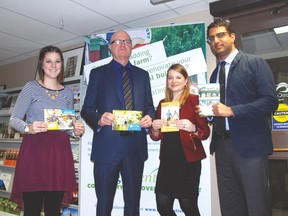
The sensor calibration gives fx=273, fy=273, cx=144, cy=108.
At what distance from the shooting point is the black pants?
2.02 metres

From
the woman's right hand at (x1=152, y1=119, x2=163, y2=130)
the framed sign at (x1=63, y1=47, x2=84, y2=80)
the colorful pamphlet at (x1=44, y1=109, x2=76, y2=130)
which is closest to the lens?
the colorful pamphlet at (x1=44, y1=109, x2=76, y2=130)

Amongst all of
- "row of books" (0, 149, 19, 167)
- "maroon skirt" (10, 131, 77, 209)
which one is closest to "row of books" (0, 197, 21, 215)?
"row of books" (0, 149, 19, 167)

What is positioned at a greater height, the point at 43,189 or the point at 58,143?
the point at 58,143

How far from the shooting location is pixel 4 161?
4.68m

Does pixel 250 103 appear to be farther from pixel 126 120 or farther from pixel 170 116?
pixel 126 120

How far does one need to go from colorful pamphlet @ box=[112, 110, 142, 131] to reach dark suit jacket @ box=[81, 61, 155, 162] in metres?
0.08

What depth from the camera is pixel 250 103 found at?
1.96m

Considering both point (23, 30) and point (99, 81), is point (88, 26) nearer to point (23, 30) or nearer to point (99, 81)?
point (23, 30)

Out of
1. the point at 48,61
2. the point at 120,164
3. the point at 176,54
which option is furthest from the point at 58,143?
the point at 176,54

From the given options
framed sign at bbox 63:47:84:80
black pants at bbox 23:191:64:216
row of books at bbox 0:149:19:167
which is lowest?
black pants at bbox 23:191:64:216

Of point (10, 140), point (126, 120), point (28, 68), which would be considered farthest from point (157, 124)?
point (28, 68)

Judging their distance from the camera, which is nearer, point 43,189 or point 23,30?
point 43,189

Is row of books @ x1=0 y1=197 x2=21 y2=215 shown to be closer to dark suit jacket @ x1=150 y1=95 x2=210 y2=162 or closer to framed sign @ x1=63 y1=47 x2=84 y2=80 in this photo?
framed sign @ x1=63 y1=47 x2=84 y2=80

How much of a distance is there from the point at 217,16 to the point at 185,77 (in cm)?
120
